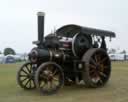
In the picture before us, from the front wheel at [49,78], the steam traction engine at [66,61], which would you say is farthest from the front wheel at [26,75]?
the front wheel at [49,78]

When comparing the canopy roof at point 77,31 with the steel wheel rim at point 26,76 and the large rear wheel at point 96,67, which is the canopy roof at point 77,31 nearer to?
the large rear wheel at point 96,67

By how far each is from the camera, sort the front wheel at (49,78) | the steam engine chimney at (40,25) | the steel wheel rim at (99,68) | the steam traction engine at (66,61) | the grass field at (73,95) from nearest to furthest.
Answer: the grass field at (73,95), the front wheel at (49,78), the steam traction engine at (66,61), the steam engine chimney at (40,25), the steel wheel rim at (99,68)

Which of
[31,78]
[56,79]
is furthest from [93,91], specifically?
[31,78]

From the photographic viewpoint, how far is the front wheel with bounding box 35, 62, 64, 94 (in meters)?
7.80

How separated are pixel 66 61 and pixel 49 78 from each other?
46.3 inches

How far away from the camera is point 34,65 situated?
868 centimetres

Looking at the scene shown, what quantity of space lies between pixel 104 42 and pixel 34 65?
10.4 feet

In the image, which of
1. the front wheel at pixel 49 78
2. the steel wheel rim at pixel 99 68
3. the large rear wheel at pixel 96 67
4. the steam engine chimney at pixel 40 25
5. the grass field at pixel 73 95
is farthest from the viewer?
the steel wheel rim at pixel 99 68

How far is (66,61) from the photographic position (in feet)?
29.4

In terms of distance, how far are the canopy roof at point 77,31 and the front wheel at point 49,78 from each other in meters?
1.86

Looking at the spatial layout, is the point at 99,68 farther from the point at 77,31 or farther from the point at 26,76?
the point at 26,76

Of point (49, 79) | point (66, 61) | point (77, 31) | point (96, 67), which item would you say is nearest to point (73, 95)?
point (49, 79)

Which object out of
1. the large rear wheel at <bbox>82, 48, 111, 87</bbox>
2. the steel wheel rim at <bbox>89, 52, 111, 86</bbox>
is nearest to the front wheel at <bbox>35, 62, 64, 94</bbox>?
the large rear wheel at <bbox>82, 48, 111, 87</bbox>

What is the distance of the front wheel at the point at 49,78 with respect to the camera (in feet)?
25.6
